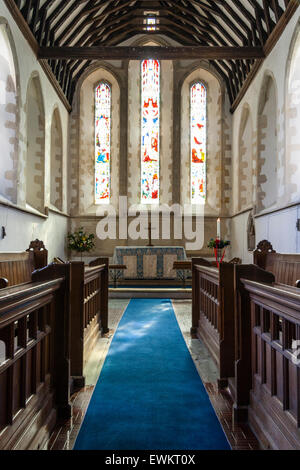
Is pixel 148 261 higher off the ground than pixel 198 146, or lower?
lower

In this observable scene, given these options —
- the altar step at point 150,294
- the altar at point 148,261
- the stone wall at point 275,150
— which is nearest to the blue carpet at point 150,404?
the altar step at point 150,294

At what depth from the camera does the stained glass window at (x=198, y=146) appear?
10.1 m

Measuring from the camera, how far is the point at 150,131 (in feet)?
33.3

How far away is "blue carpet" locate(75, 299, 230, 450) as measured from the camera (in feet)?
5.45

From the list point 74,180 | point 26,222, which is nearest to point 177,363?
point 26,222

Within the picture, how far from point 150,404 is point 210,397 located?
37cm

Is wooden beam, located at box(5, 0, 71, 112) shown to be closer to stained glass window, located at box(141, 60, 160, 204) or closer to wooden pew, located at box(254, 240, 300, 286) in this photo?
stained glass window, located at box(141, 60, 160, 204)

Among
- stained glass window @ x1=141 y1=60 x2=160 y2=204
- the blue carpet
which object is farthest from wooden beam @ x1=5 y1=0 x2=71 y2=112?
the blue carpet

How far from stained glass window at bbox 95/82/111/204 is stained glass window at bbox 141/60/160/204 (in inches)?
36.4

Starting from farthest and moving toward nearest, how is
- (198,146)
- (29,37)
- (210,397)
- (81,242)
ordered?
(198,146) → (81,242) → (29,37) → (210,397)

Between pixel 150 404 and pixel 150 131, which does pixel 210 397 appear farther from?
pixel 150 131

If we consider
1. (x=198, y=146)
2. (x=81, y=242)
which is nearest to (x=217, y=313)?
(x=81, y=242)
